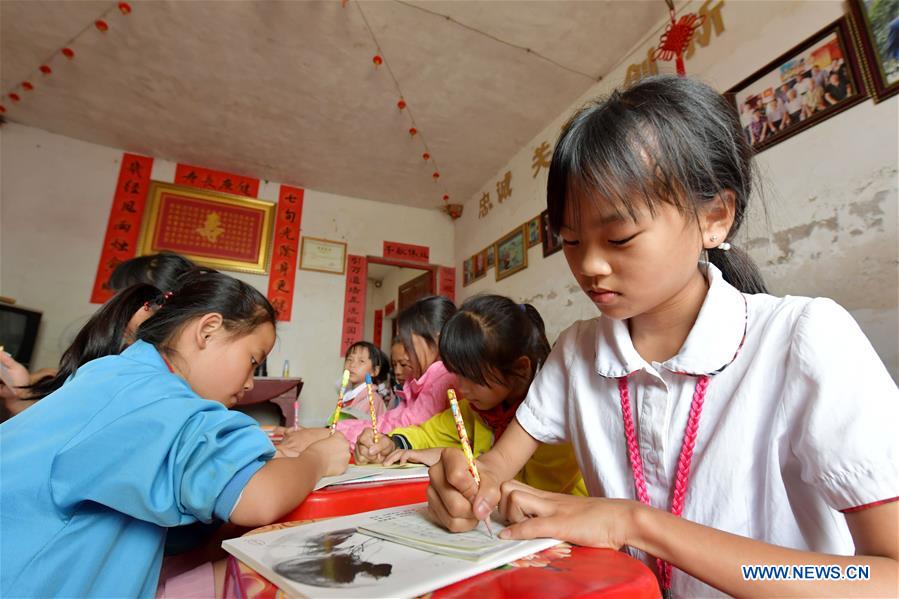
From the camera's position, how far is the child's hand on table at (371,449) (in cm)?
123

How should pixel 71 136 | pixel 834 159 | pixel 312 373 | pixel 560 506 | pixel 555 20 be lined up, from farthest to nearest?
pixel 312 373 → pixel 71 136 → pixel 555 20 → pixel 834 159 → pixel 560 506

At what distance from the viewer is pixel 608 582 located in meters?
0.33

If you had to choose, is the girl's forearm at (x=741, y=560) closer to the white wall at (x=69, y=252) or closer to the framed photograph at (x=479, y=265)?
the framed photograph at (x=479, y=265)

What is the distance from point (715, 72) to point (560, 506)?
7.80 ft

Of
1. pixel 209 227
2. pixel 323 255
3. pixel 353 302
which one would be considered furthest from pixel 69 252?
pixel 353 302

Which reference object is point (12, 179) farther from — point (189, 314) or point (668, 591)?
point (668, 591)

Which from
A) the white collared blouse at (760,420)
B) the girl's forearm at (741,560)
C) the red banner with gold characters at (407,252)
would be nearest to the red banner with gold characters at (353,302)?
the red banner with gold characters at (407,252)

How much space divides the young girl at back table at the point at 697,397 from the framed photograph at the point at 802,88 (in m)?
1.19

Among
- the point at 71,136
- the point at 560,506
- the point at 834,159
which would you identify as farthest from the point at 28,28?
the point at 834,159

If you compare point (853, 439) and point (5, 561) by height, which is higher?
point (853, 439)

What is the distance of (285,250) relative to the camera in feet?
13.6

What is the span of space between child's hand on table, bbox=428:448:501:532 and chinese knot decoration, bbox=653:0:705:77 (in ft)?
7.89

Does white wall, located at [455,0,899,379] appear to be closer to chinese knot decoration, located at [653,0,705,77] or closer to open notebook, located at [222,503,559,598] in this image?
chinese knot decoration, located at [653,0,705,77]

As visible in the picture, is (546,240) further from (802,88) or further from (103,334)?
(103,334)
